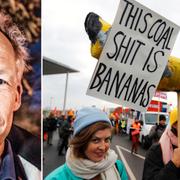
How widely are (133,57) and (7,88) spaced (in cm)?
82

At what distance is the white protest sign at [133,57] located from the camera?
2184 mm

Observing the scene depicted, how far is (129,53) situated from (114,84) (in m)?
0.19

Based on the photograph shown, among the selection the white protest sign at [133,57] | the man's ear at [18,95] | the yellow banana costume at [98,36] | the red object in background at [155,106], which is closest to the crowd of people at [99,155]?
the white protest sign at [133,57]

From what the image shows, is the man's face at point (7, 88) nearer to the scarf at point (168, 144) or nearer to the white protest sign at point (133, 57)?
the white protest sign at point (133, 57)

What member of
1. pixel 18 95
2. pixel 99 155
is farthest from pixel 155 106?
pixel 18 95

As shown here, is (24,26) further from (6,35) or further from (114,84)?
(114,84)

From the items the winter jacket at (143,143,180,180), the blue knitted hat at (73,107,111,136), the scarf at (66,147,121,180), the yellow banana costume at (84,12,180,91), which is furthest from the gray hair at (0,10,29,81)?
the winter jacket at (143,143,180,180)

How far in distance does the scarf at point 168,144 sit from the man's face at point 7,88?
103 cm

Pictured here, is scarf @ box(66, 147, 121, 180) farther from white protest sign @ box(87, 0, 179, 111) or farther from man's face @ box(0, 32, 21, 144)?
man's face @ box(0, 32, 21, 144)

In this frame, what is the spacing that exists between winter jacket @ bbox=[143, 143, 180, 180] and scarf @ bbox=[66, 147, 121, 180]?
19cm

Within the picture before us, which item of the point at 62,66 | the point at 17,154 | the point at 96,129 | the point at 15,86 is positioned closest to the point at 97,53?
the point at 96,129

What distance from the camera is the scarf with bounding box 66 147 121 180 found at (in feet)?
7.50

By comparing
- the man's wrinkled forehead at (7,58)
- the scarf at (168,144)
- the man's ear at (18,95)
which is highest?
the man's wrinkled forehead at (7,58)

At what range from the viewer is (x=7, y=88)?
5.69ft
